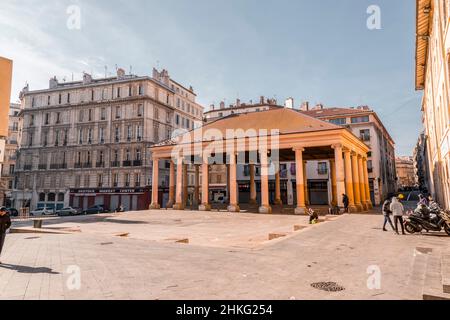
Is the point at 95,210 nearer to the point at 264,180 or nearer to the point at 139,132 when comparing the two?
the point at 139,132

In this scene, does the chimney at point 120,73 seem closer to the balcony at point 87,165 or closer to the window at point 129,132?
the window at point 129,132

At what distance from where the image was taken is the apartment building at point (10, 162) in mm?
52250

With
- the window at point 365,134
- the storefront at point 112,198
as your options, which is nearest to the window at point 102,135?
the storefront at point 112,198

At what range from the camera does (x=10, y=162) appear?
5794 centimetres

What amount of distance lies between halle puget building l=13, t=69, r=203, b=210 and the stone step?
39.3 meters

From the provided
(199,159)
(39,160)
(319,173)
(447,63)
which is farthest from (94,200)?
(447,63)

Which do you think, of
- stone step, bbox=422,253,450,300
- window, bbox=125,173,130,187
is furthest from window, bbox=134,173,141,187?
stone step, bbox=422,253,450,300

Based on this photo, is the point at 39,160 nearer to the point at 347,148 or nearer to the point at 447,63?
the point at 347,148

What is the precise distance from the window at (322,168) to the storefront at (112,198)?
25100 mm

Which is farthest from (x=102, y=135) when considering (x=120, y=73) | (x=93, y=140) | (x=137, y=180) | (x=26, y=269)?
(x=26, y=269)

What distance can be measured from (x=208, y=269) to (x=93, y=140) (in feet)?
147

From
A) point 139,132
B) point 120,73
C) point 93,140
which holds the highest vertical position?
point 120,73

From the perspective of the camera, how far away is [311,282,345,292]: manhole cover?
5.27m

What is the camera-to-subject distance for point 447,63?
1355 cm
